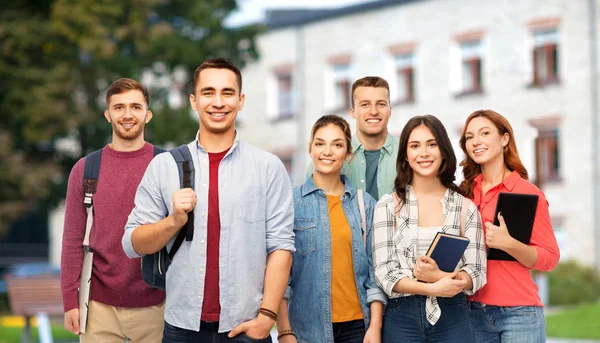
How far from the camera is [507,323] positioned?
496 centimetres

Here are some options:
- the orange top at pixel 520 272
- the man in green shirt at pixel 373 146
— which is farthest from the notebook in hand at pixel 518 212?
the man in green shirt at pixel 373 146

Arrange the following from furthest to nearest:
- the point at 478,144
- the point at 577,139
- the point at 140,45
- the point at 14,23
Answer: the point at 577,139
the point at 140,45
the point at 14,23
the point at 478,144

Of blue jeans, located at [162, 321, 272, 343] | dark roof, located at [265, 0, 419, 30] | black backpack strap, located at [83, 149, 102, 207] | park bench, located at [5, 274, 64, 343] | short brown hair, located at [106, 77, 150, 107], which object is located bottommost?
park bench, located at [5, 274, 64, 343]

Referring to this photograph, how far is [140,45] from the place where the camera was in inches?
929

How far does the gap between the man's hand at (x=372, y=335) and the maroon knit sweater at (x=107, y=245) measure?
1262 mm

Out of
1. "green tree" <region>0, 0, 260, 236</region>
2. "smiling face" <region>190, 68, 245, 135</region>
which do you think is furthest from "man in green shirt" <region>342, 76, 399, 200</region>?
"green tree" <region>0, 0, 260, 236</region>

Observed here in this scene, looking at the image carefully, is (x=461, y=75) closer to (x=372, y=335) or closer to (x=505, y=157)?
(x=505, y=157)

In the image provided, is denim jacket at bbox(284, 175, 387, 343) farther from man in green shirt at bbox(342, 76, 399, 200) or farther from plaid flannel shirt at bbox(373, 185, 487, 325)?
man in green shirt at bbox(342, 76, 399, 200)

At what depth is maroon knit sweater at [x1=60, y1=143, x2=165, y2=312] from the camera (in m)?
5.32

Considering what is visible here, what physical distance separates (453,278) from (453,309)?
175 millimetres

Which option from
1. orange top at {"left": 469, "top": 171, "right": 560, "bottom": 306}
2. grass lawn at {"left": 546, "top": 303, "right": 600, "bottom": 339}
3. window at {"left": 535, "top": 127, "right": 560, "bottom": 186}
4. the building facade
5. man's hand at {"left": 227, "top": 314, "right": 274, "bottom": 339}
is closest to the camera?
man's hand at {"left": 227, "top": 314, "right": 274, "bottom": 339}

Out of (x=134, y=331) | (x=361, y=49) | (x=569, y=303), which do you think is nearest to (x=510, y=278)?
(x=134, y=331)

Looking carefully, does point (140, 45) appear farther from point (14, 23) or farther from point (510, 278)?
point (510, 278)

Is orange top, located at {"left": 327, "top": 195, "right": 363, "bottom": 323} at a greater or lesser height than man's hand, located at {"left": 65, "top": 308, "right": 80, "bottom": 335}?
greater
